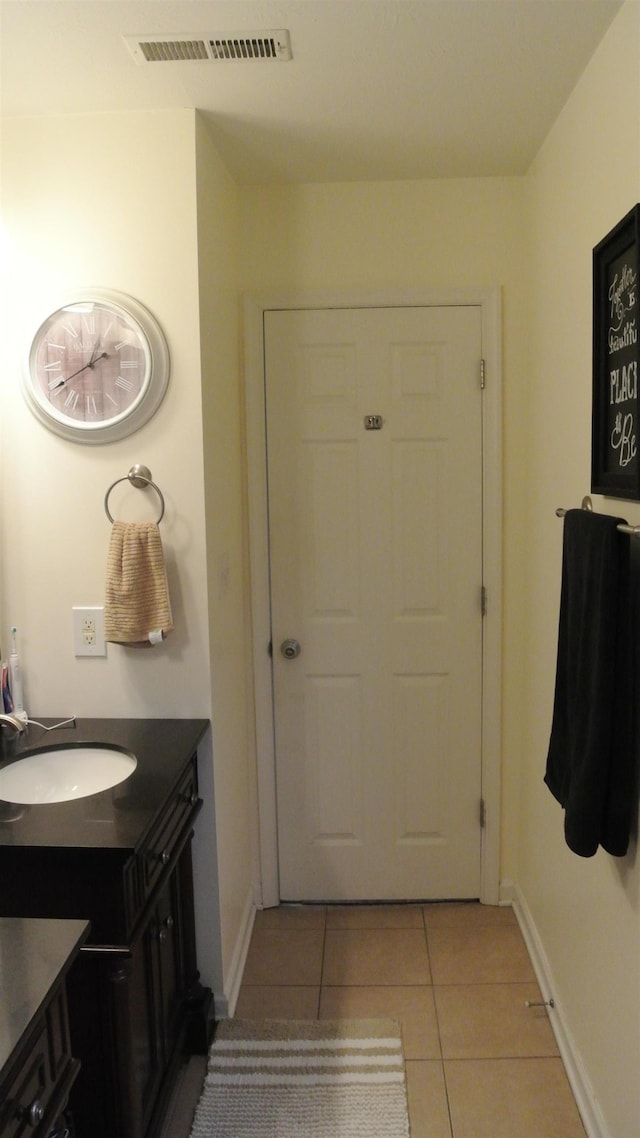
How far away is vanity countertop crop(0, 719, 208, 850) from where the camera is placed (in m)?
1.45

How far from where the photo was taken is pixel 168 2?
1.50m

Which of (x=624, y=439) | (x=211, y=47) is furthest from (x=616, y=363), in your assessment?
(x=211, y=47)

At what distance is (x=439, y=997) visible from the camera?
7.45 feet

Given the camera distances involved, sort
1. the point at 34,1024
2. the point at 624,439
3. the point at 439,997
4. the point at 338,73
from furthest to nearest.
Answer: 1. the point at 439,997
2. the point at 338,73
3. the point at 624,439
4. the point at 34,1024

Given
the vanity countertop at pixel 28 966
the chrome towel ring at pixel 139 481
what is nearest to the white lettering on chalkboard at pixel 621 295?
the chrome towel ring at pixel 139 481

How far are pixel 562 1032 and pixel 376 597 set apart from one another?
132 centimetres

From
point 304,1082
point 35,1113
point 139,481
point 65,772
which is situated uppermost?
point 139,481

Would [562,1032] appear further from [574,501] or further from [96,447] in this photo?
[96,447]

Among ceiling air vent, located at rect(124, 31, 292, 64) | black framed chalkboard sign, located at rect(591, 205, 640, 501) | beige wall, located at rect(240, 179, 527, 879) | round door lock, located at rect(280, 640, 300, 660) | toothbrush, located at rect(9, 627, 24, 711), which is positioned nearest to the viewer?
black framed chalkboard sign, located at rect(591, 205, 640, 501)

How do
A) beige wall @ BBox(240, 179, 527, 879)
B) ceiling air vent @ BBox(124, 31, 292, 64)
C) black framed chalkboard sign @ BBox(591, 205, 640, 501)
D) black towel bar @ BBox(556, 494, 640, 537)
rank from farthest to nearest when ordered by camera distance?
beige wall @ BBox(240, 179, 527, 879)
ceiling air vent @ BBox(124, 31, 292, 64)
black framed chalkboard sign @ BBox(591, 205, 640, 501)
black towel bar @ BBox(556, 494, 640, 537)

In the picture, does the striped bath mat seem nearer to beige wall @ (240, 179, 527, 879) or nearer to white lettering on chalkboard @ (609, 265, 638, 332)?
beige wall @ (240, 179, 527, 879)

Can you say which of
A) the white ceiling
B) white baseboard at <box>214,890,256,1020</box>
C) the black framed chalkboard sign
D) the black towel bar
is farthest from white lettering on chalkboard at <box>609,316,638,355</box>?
white baseboard at <box>214,890,256,1020</box>

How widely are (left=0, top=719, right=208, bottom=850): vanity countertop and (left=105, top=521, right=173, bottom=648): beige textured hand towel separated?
23 cm

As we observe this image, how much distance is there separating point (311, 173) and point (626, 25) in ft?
3.51
